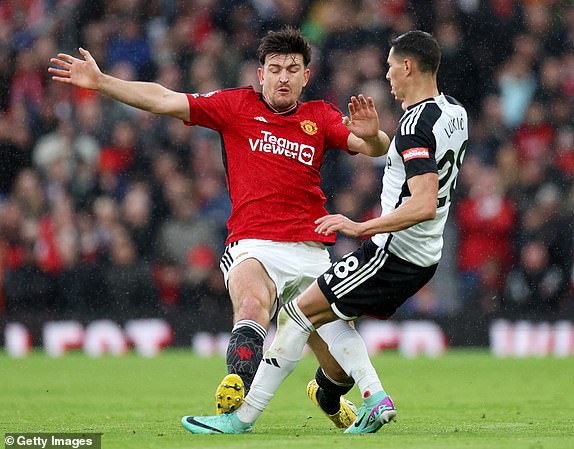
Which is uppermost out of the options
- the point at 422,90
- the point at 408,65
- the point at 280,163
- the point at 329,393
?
the point at 408,65

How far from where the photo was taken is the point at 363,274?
271 inches

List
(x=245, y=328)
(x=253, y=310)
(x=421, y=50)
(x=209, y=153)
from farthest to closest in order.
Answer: (x=209, y=153) → (x=253, y=310) → (x=245, y=328) → (x=421, y=50)

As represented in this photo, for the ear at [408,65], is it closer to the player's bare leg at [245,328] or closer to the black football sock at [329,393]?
the player's bare leg at [245,328]

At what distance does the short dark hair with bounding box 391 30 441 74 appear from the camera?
685 centimetres

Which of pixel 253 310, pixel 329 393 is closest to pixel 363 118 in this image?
pixel 253 310

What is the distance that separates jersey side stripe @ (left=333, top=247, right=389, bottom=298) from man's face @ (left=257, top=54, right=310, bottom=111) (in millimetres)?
1323

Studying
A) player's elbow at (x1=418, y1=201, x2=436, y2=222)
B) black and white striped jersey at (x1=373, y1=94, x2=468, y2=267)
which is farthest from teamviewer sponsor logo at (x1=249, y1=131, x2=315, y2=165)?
player's elbow at (x1=418, y1=201, x2=436, y2=222)

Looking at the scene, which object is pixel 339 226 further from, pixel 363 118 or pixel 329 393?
pixel 329 393

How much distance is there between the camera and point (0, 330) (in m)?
15.2

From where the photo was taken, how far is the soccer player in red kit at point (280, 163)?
292 inches

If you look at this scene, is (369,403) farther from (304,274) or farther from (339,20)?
(339,20)

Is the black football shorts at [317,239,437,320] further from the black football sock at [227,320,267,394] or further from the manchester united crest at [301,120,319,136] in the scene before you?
the manchester united crest at [301,120,319,136]

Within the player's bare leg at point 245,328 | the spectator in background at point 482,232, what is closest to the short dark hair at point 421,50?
the player's bare leg at point 245,328

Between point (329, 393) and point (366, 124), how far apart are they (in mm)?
1649
